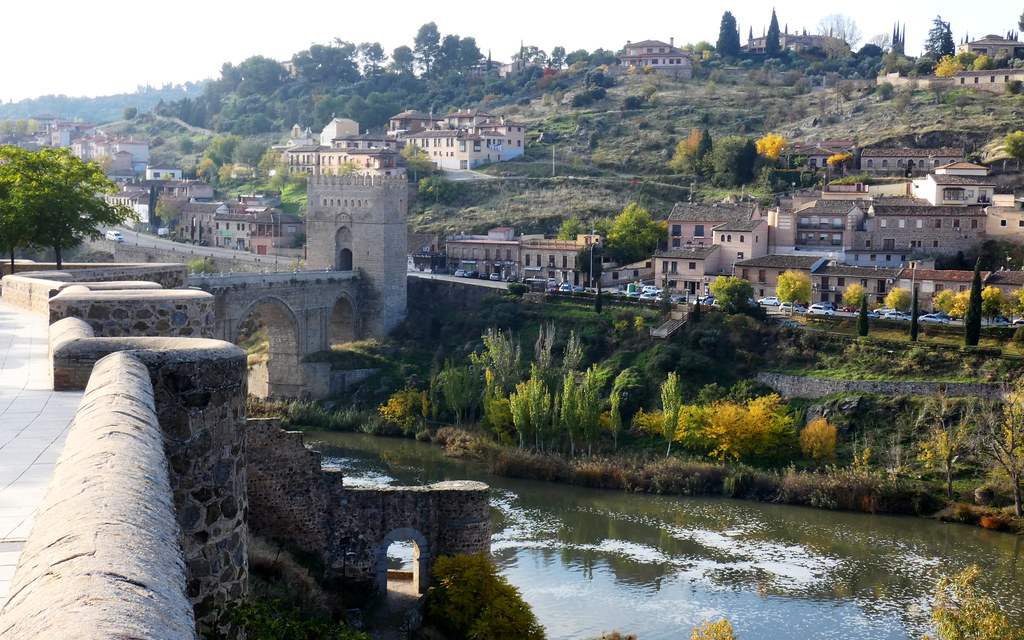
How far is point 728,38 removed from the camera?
89125 millimetres

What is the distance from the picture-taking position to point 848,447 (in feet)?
95.2

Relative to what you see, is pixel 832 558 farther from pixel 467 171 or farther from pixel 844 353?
pixel 467 171

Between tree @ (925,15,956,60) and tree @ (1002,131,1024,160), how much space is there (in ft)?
91.2

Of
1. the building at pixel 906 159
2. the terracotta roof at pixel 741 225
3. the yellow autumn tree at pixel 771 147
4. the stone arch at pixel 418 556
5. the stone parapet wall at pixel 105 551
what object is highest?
the yellow autumn tree at pixel 771 147

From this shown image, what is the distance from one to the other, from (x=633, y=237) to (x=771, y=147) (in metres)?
13.8

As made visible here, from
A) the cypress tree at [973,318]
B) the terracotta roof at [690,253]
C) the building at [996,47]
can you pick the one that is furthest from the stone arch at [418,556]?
the building at [996,47]

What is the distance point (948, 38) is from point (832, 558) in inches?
2504

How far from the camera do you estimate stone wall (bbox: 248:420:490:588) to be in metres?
16.8

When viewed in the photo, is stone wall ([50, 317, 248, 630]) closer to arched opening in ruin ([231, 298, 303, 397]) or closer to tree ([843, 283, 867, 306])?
arched opening in ruin ([231, 298, 303, 397])

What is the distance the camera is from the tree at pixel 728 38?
88.6m

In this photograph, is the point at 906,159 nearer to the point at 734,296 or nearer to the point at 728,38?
the point at 734,296

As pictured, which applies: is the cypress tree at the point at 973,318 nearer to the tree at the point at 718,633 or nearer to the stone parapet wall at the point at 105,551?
the tree at the point at 718,633

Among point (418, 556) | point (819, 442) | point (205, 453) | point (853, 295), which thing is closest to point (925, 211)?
point (853, 295)

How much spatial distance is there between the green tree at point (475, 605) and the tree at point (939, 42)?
221ft
